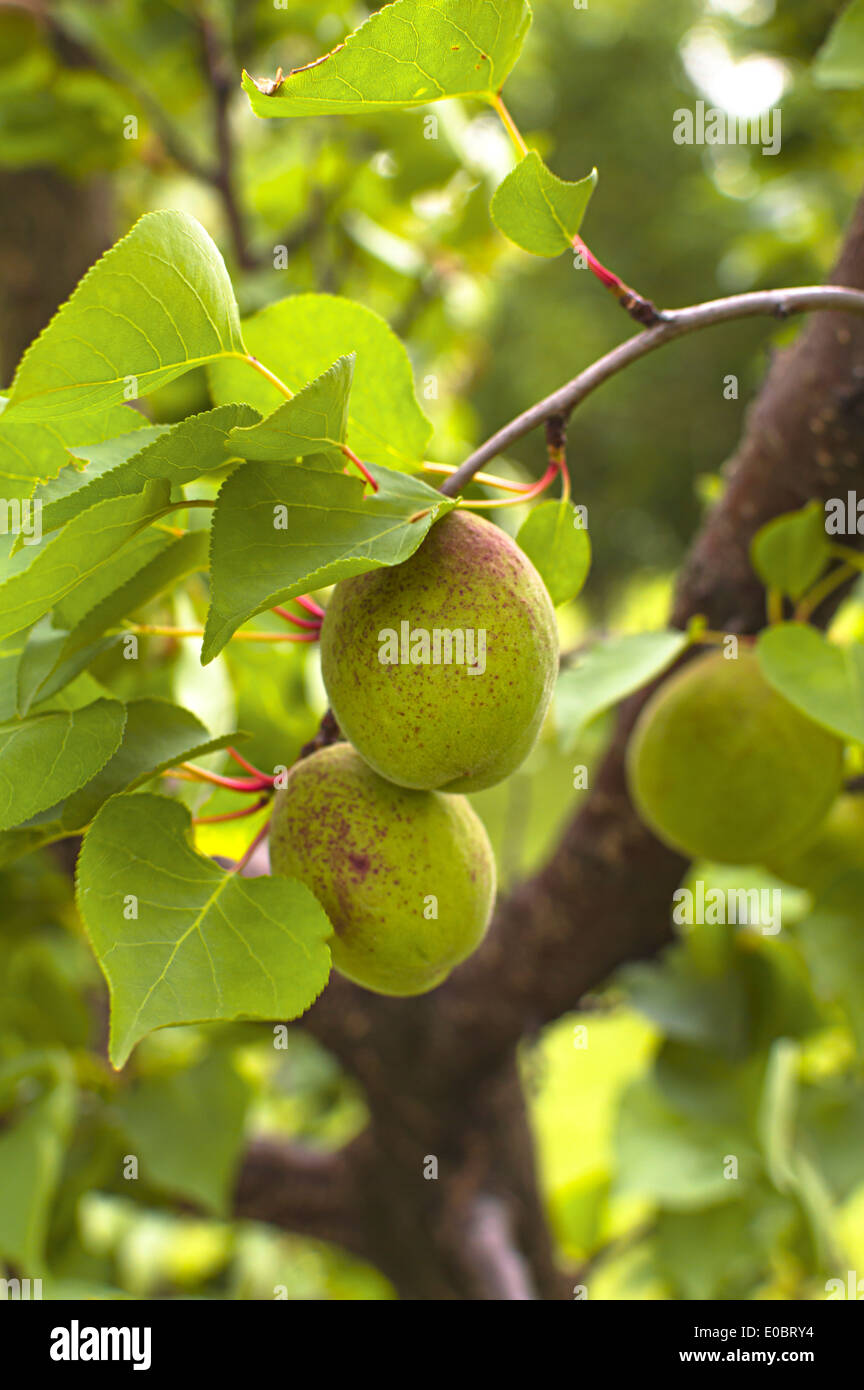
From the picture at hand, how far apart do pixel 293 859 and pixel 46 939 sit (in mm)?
583

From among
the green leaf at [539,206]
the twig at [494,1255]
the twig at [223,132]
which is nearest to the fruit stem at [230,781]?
the green leaf at [539,206]

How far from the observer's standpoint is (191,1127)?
0.90m

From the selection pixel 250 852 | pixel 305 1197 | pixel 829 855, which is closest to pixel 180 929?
pixel 250 852

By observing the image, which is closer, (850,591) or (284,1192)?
Result: (850,591)

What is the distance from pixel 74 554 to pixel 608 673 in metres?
0.33

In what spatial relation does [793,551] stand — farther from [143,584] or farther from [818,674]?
[143,584]

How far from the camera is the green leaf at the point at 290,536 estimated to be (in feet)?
1.00

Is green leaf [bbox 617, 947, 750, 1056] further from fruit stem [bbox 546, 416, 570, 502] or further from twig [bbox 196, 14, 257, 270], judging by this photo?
twig [bbox 196, 14, 257, 270]

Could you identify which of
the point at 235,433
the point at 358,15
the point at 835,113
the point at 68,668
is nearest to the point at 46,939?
the point at 68,668

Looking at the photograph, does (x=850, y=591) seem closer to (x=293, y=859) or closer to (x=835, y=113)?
(x=293, y=859)

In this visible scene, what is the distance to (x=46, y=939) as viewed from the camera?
0.89 m

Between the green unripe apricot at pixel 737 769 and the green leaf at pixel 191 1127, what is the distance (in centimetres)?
50

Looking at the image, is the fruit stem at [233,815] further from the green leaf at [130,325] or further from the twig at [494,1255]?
the twig at [494,1255]
